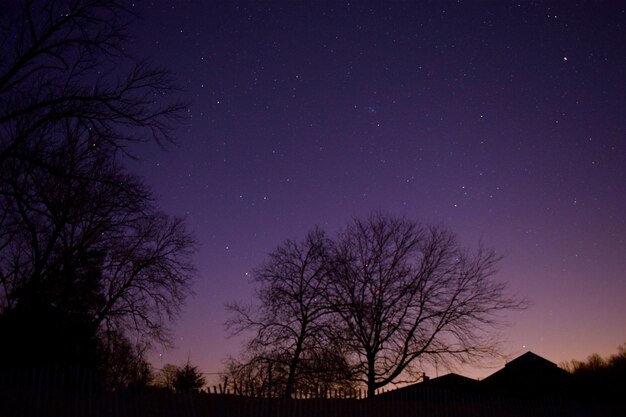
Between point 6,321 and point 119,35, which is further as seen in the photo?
point 6,321

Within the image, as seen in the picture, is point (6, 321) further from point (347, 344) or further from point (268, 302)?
point (347, 344)

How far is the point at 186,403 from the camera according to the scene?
36.0 feet

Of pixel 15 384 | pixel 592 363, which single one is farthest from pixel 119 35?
pixel 592 363

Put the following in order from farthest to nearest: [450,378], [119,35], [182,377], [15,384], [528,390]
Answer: [182,377] → [450,378] → [528,390] → [119,35] → [15,384]

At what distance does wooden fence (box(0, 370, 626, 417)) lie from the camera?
954 centimetres

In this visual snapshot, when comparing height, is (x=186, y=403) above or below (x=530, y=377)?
below

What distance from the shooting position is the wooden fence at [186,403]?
9539 mm

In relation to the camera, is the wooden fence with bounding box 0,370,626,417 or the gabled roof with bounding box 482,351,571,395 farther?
the gabled roof with bounding box 482,351,571,395

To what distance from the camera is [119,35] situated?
12.3 meters

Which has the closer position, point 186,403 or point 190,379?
point 186,403

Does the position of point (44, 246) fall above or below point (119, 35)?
below

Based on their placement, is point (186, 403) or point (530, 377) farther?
point (530, 377)

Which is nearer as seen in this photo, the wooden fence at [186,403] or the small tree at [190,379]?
the wooden fence at [186,403]

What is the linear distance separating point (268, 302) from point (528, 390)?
64.3 feet
